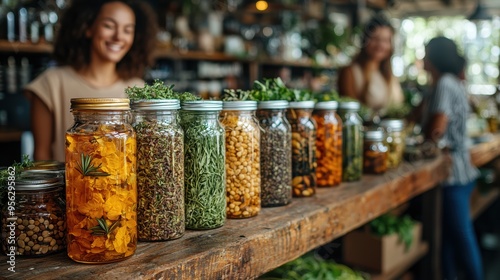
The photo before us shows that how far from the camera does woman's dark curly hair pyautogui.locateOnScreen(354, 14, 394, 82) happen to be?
10.6ft

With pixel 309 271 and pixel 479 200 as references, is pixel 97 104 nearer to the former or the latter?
pixel 309 271

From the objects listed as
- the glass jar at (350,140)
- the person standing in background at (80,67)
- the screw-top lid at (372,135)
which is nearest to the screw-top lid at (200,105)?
the glass jar at (350,140)

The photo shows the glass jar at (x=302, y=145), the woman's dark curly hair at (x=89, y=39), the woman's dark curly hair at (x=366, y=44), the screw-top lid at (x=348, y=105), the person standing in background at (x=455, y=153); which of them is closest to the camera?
the glass jar at (x=302, y=145)

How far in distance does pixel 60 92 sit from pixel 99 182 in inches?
45.3

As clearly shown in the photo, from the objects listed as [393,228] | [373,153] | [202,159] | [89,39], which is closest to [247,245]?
[202,159]

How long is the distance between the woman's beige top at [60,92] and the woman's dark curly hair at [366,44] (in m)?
1.92

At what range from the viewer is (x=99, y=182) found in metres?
0.85

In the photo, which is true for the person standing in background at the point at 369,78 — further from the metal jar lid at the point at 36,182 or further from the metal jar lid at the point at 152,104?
the metal jar lid at the point at 36,182

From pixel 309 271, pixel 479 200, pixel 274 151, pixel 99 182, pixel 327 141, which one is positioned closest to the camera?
pixel 99 182

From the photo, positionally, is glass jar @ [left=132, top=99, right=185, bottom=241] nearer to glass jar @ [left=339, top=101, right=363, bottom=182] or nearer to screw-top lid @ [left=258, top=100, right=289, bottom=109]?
screw-top lid @ [left=258, top=100, right=289, bottom=109]

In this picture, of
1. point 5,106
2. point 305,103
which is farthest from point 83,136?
point 5,106

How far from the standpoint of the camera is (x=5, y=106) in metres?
3.19

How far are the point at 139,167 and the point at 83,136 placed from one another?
0.13 metres

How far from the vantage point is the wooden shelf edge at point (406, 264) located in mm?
2150
